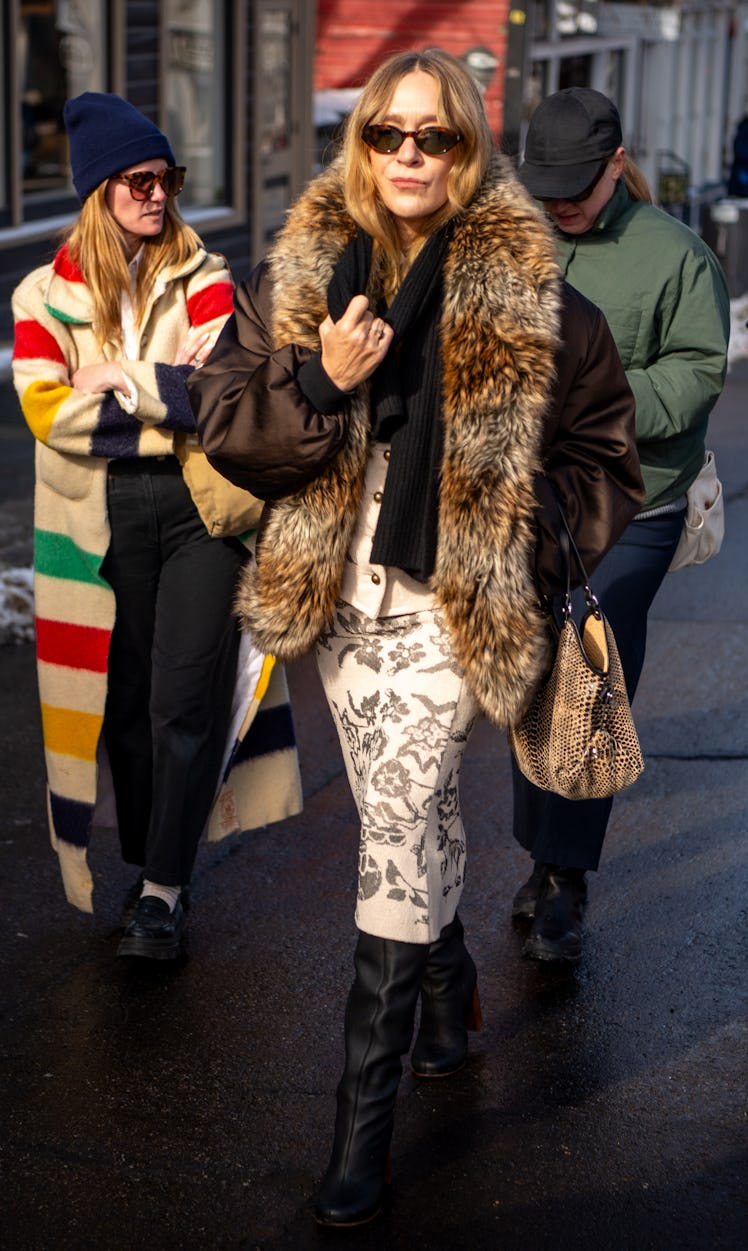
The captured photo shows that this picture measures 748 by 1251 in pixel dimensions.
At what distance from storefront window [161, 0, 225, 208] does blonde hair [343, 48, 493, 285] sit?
11064 mm

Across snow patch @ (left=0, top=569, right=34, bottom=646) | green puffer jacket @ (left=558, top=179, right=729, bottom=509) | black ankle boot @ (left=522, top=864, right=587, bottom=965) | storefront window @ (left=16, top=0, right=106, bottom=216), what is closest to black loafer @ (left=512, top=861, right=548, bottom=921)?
black ankle boot @ (left=522, top=864, right=587, bottom=965)

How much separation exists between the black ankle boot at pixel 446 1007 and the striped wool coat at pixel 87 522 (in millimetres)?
976

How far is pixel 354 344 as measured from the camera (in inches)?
118

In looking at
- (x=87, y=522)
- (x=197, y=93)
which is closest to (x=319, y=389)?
(x=87, y=522)

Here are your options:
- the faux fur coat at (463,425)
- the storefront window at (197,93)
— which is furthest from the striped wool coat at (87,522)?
the storefront window at (197,93)

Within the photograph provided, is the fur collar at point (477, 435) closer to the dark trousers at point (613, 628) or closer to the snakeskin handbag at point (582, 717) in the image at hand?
the snakeskin handbag at point (582, 717)

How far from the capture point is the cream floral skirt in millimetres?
3256

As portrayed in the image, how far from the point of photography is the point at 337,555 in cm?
321

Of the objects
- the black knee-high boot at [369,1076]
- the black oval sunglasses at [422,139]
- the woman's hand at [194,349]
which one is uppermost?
the black oval sunglasses at [422,139]

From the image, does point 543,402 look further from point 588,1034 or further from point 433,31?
point 433,31

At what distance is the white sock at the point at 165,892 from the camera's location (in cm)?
437

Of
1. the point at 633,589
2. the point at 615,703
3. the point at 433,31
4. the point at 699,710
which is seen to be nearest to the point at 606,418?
the point at 615,703

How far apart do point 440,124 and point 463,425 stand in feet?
1.72

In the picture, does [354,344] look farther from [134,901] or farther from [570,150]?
[134,901]
